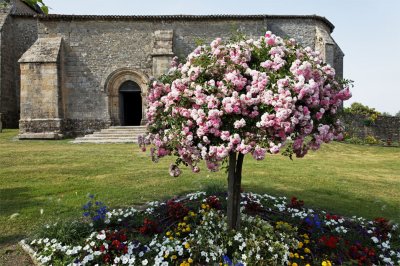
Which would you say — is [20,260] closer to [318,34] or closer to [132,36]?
[132,36]

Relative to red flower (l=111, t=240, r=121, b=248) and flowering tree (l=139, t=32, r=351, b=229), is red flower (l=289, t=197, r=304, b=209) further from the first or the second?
red flower (l=111, t=240, r=121, b=248)

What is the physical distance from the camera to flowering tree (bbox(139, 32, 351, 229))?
3.16 m

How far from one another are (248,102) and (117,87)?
16473 millimetres

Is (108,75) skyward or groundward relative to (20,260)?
skyward

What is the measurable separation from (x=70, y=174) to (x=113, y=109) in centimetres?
1066

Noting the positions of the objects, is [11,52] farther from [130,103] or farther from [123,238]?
[123,238]

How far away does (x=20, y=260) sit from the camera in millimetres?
3879

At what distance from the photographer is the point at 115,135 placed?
659 inches

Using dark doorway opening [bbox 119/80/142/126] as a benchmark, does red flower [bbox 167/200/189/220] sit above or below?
below

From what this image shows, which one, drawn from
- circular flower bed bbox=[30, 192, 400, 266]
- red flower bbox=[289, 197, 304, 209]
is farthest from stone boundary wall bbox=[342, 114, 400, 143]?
circular flower bed bbox=[30, 192, 400, 266]

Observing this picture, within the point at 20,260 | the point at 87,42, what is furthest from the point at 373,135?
the point at 20,260

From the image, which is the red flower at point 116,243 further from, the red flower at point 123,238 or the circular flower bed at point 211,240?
the red flower at point 123,238

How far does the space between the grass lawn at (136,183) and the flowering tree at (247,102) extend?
2.74 meters

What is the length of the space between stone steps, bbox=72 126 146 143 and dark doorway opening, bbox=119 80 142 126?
1.91 metres
